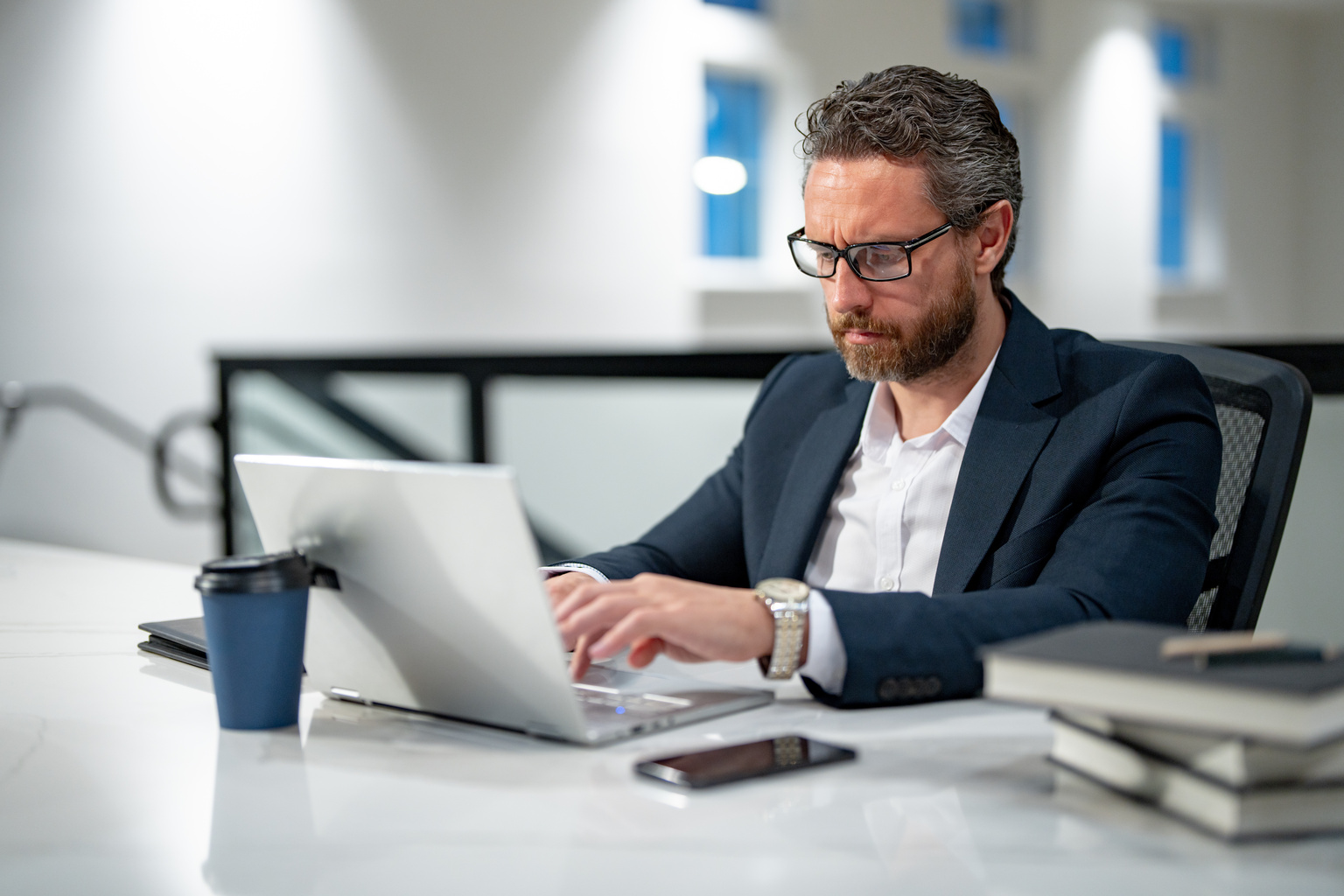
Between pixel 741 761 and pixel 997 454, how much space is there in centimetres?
62

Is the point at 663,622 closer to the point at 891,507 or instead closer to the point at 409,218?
the point at 891,507

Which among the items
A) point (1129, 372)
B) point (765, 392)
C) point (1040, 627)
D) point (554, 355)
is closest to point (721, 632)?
point (1040, 627)

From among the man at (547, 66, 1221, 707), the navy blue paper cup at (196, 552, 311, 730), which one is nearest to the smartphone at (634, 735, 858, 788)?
the man at (547, 66, 1221, 707)

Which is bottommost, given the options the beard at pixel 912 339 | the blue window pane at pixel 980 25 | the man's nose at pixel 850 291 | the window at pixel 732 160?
the beard at pixel 912 339

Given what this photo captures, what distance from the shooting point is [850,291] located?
146cm

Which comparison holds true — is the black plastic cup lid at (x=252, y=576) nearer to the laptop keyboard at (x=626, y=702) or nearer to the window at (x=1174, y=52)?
the laptop keyboard at (x=626, y=702)

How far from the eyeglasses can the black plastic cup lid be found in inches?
28.2

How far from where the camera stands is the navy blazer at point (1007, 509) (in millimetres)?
1052

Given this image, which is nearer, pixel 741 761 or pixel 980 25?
pixel 741 761

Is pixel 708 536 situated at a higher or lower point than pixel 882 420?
lower

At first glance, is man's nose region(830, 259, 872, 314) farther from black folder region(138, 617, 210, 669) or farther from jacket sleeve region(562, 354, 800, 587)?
black folder region(138, 617, 210, 669)

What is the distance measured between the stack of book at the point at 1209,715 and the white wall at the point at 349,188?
16.2 ft

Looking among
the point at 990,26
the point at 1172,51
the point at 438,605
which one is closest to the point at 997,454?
the point at 438,605

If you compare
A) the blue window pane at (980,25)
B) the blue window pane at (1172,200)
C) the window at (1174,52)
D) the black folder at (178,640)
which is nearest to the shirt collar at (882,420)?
the black folder at (178,640)
